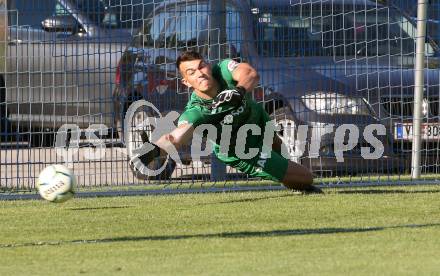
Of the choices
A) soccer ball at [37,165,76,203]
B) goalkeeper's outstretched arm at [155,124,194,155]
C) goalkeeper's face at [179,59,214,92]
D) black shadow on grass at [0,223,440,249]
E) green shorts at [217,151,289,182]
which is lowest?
black shadow on grass at [0,223,440,249]

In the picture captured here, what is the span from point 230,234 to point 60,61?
4477mm

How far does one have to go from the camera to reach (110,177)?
13141 millimetres

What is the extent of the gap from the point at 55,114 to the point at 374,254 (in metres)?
5.88

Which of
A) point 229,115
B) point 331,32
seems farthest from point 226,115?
point 331,32

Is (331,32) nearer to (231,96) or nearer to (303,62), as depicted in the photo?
(303,62)

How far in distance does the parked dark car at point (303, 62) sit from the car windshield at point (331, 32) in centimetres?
1

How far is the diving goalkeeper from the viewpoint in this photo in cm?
1034

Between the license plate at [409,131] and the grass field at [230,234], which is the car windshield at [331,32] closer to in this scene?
the license plate at [409,131]

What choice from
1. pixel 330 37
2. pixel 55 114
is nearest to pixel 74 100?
pixel 55 114

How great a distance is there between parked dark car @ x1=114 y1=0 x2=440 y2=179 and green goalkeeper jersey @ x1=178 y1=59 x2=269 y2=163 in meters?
1.37

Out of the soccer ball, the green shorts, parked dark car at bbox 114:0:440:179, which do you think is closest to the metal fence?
parked dark car at bbox 114:0:440:179

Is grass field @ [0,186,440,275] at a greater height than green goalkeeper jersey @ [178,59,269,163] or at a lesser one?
lesser

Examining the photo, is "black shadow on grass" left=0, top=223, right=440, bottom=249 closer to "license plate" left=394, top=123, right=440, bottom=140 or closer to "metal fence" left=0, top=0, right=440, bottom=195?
"metal fence" left=0, top=0, right=440, bottom=195

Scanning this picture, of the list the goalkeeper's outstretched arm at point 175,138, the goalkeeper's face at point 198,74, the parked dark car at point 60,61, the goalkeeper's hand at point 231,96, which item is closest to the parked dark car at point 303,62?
the parked dark car at point 60,61
